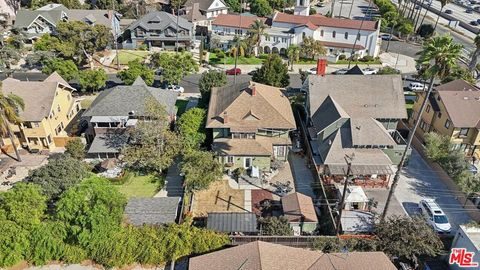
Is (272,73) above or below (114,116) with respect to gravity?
above

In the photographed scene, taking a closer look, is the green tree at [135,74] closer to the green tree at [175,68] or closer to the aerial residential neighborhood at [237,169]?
the aerial residential neighborhood at [237,169]

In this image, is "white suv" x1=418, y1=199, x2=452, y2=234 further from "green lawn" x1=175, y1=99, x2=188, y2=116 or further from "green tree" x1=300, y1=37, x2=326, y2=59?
"green tree" x1=300, y1=37, x2=326, y2=59

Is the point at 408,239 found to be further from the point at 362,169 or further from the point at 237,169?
the point at 237,169

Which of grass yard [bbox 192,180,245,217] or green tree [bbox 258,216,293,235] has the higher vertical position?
green tree [bbox 258,216,293,235]

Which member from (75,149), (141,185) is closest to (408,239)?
(141,185)

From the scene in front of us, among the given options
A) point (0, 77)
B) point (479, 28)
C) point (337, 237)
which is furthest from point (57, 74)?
point (479, 28)

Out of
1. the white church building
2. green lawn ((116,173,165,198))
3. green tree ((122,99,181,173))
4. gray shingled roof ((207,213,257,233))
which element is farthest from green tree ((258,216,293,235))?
the white church building
